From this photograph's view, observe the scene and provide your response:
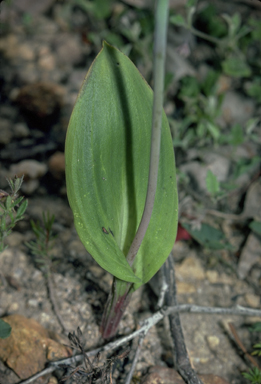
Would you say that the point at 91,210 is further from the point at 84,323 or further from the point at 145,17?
the point at 145,17

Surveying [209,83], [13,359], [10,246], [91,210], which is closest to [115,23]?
[209,83]

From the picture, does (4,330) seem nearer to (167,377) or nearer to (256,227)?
(167,377)

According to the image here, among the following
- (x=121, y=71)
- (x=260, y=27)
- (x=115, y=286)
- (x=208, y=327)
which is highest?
(x=260, y=27)

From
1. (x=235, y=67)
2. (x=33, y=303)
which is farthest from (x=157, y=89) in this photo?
(x=235, y=67)

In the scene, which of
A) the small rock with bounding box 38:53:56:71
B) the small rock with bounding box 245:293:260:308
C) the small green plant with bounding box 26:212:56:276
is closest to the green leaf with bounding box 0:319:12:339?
the small green plant with bounding box 26:212:56:276

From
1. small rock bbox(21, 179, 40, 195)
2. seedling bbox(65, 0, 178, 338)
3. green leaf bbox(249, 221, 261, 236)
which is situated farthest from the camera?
small rock bbox(21, 179, 40, 195)

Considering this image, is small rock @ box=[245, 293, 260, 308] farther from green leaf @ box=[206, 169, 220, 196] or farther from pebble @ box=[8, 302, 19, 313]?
pebble @ box=[8, 302, 19, 313]
